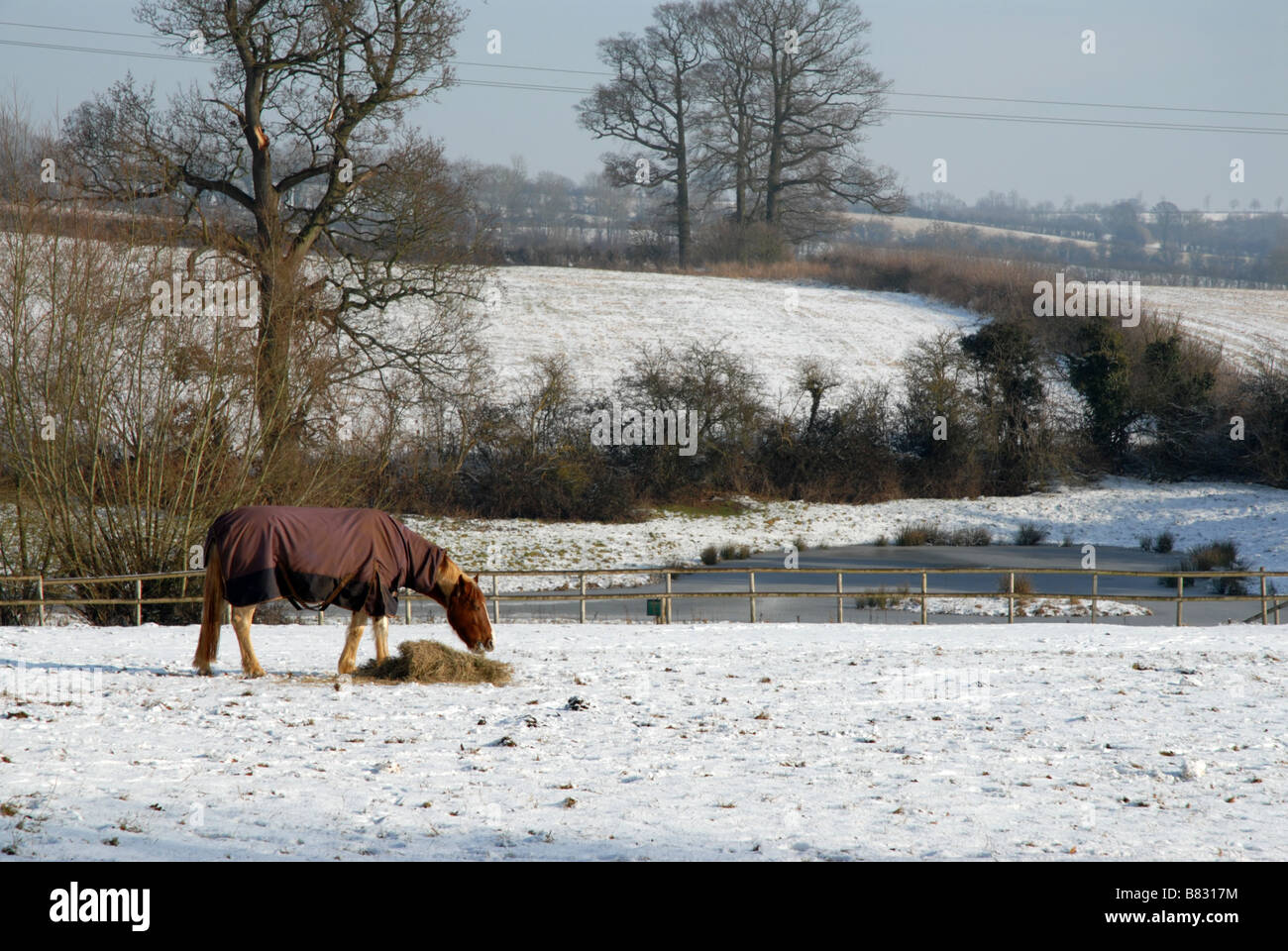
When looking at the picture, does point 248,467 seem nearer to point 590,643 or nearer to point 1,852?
point 590,643

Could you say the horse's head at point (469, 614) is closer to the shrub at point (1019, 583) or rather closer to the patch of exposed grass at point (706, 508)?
the shrub at point (1019, 583)

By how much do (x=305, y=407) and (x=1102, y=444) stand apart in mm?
28952

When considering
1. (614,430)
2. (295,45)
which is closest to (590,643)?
(295,45)

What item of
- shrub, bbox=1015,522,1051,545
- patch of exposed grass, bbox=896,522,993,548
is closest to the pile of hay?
patch of exposed grass, bbox=896,522,993,548

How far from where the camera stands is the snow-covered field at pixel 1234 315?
45.7m

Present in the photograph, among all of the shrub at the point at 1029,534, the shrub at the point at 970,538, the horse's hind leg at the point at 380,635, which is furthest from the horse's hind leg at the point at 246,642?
the shrub at the point at 1029,534

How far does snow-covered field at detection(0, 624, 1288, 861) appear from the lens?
5828mm

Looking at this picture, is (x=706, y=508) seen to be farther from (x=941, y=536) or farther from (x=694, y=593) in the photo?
(x=694, y=593)

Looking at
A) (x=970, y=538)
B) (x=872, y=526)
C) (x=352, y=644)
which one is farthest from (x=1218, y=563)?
(x=352, y=644)

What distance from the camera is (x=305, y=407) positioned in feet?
63.9

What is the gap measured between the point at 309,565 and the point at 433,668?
156 centimetres

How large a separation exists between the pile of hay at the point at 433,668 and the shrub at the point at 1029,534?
23.7 meters

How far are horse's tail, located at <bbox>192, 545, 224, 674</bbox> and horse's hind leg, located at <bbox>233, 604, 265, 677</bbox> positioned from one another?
19cm

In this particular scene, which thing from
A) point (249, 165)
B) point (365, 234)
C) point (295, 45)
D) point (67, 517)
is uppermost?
point (295, 45)
